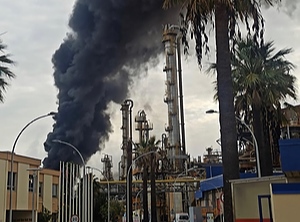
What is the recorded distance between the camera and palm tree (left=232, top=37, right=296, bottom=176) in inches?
966

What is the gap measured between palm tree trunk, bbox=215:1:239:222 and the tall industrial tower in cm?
5618

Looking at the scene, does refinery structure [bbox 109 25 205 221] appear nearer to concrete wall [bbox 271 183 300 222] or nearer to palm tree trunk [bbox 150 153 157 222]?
palm tree trunk [bbox 150 153 157 222]

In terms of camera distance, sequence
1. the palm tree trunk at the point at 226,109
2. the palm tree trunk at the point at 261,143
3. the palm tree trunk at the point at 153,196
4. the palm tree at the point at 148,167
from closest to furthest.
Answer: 1. the palm tree trunk at the point at 226,109
2. the palm tree trunk at the point at 261,143
3. the palm tree trunk at the point at 153,196
4. the palm tree at the point at 148,167

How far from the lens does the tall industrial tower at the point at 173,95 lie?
71062 mm

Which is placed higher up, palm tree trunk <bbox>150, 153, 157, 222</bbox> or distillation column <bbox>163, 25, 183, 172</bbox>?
distillation column <bbox>163, 25, 183, 172</bbox>

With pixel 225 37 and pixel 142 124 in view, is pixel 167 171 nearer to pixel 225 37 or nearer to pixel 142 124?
pixel 142 124

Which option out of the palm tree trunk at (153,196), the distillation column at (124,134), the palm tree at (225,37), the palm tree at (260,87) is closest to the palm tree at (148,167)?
the palm tree trunk at (153,196)

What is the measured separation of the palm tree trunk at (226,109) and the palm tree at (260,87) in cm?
895

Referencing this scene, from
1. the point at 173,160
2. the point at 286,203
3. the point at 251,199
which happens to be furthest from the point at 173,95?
the point at 286,203

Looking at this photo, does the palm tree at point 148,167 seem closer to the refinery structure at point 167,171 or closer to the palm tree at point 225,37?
the refinery structure at point 167,171

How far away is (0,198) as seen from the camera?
34625 millimetres

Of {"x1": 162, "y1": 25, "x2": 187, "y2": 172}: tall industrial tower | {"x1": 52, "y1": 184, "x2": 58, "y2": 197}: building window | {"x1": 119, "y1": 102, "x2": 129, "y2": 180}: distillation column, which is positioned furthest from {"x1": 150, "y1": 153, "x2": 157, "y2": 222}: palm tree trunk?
{"x1": 119, "y1": 102, "x2": 129, "y2": 180}: distillation column

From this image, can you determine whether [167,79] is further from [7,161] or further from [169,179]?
[7,161]

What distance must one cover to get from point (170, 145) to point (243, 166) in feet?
74.8
